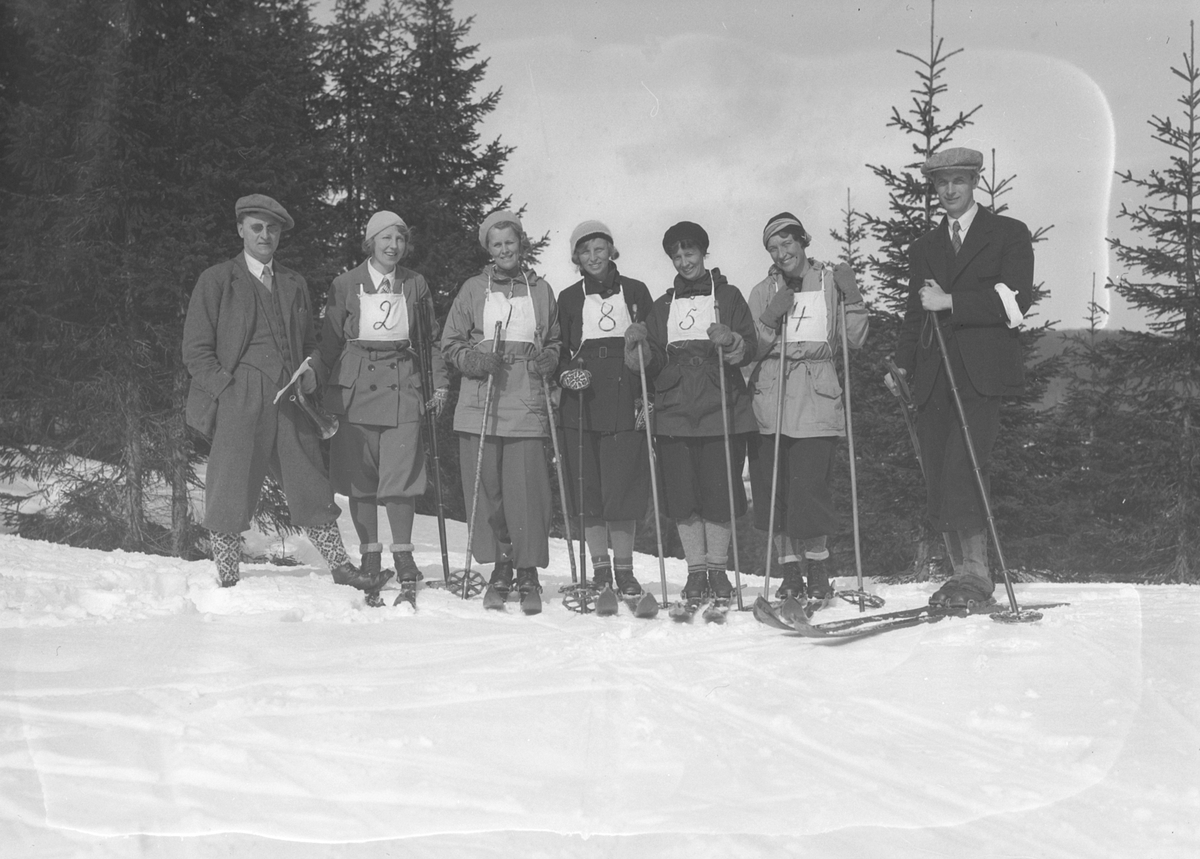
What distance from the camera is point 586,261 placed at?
243 inches

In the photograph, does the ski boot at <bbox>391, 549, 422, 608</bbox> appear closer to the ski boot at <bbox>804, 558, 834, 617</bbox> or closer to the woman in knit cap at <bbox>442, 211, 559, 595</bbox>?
the woman in knit cap at <bbox>442, 211, 559, 595</bbox>

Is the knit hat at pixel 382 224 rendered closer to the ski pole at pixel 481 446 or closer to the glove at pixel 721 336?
the ski pole at pixel 481 446

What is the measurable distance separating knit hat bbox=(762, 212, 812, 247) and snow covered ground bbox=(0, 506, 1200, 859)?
83.4 inches

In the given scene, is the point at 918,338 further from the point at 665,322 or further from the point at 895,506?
the point at 895,506

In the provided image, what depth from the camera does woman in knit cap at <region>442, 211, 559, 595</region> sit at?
20.1 feet

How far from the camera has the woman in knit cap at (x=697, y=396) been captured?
235 inches

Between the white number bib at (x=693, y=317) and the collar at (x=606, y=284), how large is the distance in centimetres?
37

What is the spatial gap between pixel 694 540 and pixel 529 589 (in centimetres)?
93

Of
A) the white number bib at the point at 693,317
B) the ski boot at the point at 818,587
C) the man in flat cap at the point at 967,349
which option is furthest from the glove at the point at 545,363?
the man in flat cap at the point at 967,349

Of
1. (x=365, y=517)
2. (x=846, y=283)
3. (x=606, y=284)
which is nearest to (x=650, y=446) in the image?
(x=606, y=284)

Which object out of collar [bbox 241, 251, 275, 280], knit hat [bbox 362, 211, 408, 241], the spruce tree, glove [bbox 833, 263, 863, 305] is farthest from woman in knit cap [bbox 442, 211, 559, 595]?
the spruce tree

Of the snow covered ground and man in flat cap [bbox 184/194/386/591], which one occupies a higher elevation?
man in flat cap [bbox 184/194/386/591]

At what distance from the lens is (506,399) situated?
20.3 feet

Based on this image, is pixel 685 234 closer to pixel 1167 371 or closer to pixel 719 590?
pixel 719 590
